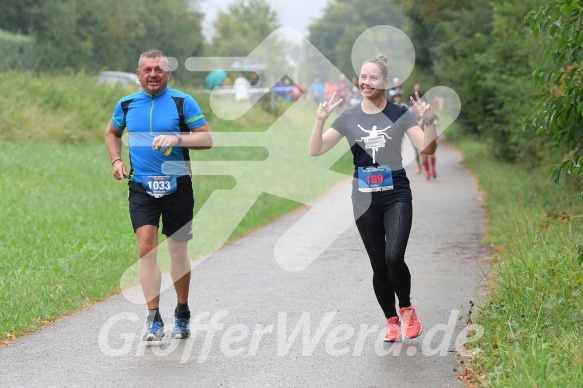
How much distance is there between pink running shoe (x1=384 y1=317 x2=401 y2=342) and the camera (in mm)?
6998

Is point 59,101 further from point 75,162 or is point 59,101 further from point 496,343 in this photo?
point 496,343

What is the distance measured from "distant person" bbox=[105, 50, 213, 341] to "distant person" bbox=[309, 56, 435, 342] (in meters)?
0.92

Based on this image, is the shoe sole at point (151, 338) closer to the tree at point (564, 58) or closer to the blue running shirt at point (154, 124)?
the blue running shirt at point (154, 124)

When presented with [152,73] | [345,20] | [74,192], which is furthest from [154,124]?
[345,20]

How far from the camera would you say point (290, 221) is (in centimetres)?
1481

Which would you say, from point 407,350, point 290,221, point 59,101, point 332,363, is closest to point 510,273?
point 407,350

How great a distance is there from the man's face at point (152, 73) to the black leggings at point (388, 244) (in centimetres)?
165

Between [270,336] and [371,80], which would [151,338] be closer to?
[270,336]

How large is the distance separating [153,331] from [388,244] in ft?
5.74

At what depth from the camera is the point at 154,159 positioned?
695 centimetres

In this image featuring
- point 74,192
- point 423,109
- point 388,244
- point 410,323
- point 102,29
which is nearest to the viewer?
point 423,109

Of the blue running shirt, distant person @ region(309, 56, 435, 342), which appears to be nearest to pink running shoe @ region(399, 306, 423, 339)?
distant person @ region(309, 56, 435, 342)

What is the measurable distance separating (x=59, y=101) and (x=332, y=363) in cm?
2137

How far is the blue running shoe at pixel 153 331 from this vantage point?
272 inches
